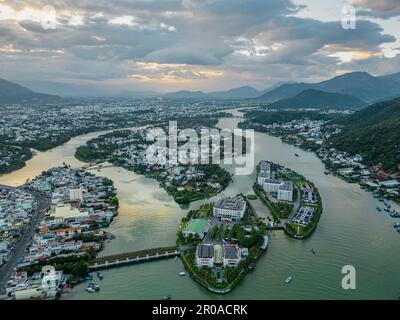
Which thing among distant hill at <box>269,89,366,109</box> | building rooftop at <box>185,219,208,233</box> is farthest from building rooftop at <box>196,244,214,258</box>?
distant hill at <box>269,89,366,109</box>

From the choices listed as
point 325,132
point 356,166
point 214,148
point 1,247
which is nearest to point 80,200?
point 1,247

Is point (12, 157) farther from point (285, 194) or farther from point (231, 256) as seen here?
point (231, 256)

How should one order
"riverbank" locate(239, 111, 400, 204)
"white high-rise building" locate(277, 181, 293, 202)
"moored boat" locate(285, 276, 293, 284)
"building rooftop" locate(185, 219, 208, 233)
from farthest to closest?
"riverbank" locate(239, 111, 400, 204) < "white high-rise building" locate(277, 181, 293, 202) < "building rooftop" locate(185, 219, 208, 233) < "moored boat" locate(285, 276, 293, 284)

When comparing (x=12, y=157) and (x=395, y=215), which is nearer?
(x=395, y=215)

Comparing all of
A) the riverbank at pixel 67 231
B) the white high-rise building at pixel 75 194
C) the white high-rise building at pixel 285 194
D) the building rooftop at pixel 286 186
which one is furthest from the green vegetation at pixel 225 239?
the white high-rise building at pixel 75 194

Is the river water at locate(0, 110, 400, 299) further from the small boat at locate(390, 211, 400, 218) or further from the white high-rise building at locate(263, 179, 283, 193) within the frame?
the white high-rise building at locate(263, 179, 283, 193)

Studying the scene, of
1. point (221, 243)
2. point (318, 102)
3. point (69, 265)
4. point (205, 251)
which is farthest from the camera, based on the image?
point (318, 102)

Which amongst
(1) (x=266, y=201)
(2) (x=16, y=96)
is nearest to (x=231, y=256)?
(1) (x=266, y=201)

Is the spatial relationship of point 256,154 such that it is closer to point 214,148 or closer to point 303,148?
point 214,148
